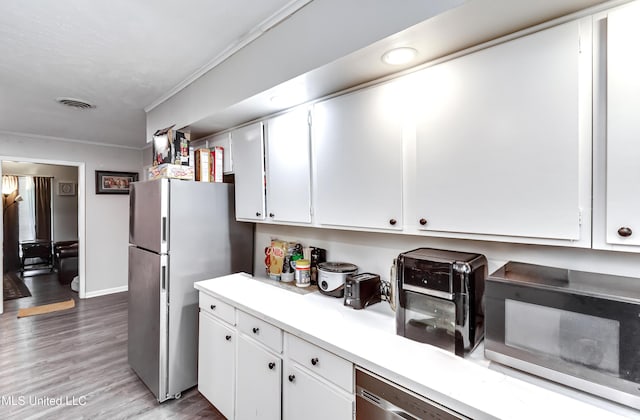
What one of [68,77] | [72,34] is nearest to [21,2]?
[72,34]

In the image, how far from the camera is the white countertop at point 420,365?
868 mm

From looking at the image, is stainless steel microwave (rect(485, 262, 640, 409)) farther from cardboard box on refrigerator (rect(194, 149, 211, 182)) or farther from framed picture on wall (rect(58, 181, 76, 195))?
framed picture on wall (rect(58, 181, 76, 195))

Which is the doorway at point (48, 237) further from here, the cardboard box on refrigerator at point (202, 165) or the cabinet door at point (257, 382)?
the cabinet door at point (257, 382)

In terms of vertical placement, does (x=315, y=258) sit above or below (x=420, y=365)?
above

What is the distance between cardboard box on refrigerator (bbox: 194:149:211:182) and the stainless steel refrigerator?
14 centimetres

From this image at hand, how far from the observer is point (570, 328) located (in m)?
0.94

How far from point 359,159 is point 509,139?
70 cm

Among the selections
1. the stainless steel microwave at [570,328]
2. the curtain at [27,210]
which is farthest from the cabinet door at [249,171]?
the curtain at [27,210]

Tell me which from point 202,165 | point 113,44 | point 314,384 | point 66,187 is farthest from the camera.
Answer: point 66,187

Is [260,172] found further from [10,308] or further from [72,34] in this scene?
[10,308]

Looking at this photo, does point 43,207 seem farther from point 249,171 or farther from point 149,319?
point 249,171

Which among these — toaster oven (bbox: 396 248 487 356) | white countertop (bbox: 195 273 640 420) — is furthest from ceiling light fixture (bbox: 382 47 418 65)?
white countertop (bbox: 195 273 640 420)

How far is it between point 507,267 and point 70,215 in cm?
881

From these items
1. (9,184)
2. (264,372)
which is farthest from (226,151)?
(9,184)
